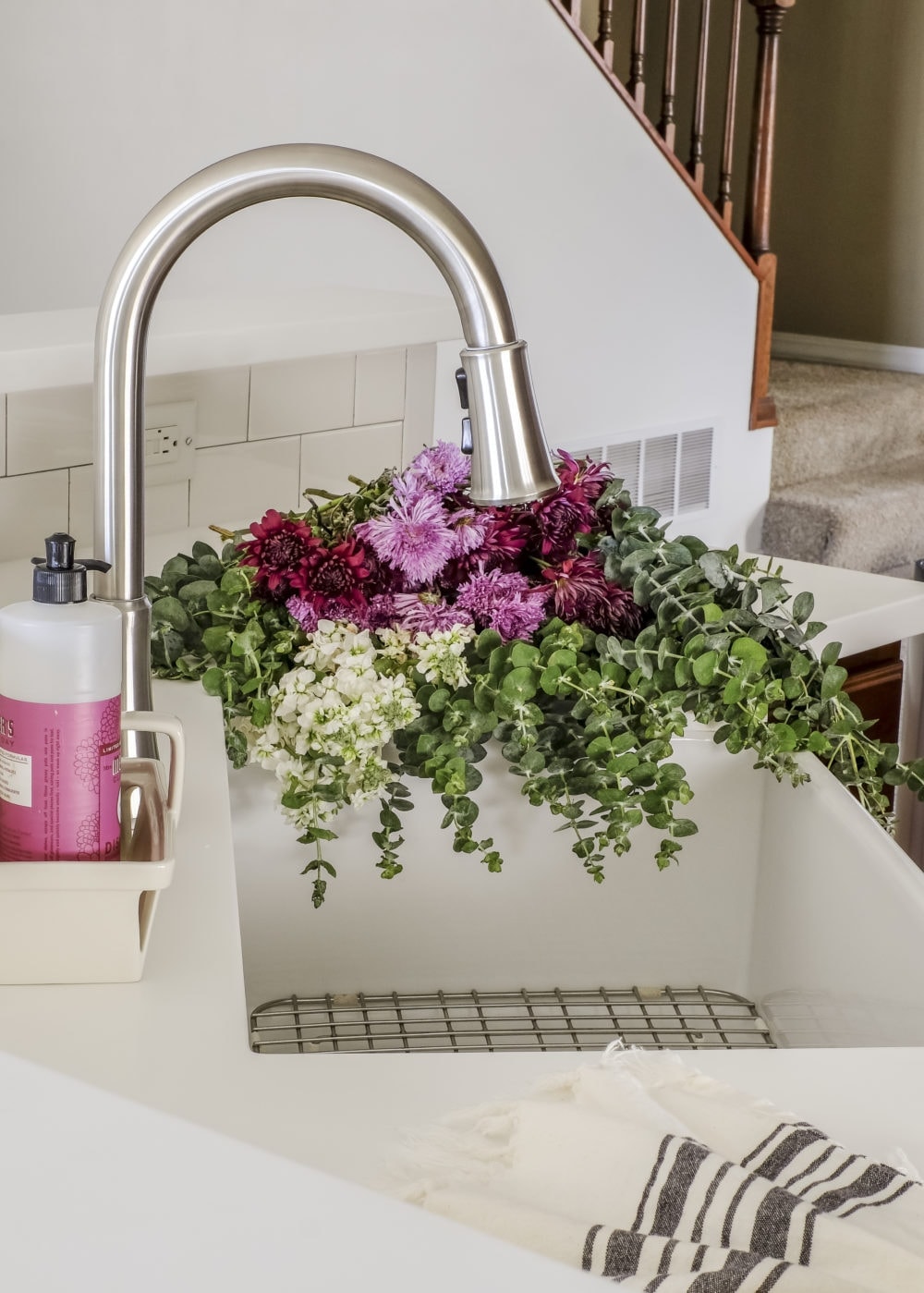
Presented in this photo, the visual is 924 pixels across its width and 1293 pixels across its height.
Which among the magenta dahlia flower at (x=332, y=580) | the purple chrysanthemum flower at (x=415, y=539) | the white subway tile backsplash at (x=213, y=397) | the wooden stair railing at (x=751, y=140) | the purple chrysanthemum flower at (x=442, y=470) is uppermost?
the wooden stair railing at (x=751, y=140)

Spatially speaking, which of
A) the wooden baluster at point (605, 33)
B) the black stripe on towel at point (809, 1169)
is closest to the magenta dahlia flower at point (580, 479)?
the black stripe on towel at point (809, 1169)

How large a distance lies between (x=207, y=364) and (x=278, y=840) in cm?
50

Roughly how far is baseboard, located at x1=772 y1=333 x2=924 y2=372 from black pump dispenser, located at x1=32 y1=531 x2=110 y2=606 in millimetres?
4171

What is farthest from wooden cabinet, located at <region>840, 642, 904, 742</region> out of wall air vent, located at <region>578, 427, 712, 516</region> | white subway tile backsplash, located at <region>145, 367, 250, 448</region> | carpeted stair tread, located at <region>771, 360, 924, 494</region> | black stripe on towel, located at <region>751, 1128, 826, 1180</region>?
carpeted stair tread, located at <region>771, 360, 924, 494</region>

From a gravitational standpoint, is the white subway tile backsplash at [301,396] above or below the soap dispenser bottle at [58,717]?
above

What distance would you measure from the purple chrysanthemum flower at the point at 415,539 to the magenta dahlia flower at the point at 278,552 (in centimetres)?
5

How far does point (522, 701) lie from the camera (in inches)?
38.7

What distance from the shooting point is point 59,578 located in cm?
63

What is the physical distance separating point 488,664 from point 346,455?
2.14 ft

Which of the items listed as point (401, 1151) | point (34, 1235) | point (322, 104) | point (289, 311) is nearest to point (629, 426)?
point (322, 104)

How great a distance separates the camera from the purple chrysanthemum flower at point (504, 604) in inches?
40.6

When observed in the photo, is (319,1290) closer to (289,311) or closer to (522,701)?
(522,701)

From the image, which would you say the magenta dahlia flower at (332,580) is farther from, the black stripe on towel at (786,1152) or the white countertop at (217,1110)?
the black stripe on towel at (786,1152)

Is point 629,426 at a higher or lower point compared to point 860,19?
lower
